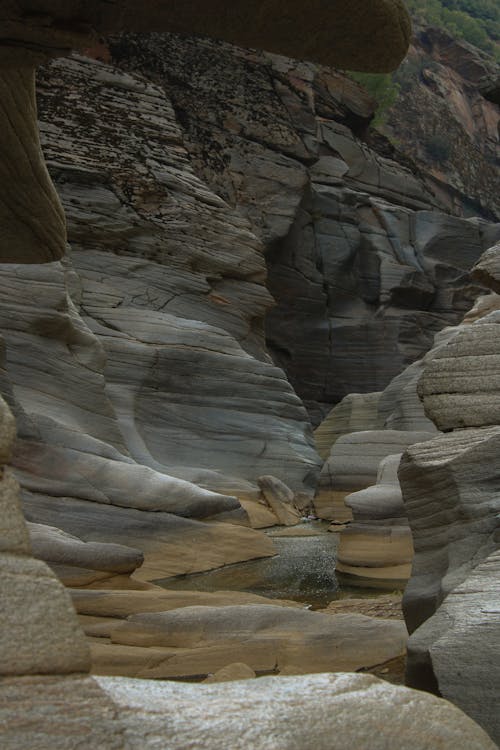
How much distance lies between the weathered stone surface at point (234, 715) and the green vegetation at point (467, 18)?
48469mm

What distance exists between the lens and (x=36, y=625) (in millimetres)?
2039

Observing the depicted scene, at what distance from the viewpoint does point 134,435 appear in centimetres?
1448

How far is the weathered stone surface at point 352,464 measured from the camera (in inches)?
544

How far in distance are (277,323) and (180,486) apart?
1625 cm

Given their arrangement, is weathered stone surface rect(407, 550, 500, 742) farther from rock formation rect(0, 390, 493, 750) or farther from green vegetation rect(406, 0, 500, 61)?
green vegetation rect(406, 0, 500, 61)

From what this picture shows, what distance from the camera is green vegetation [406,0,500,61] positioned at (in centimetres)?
4978

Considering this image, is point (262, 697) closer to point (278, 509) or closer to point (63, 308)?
point (63, 308)

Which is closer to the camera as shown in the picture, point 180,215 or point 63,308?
point 63,308

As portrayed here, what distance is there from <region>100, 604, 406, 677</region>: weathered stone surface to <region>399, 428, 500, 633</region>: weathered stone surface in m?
0.37

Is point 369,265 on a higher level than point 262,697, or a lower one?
lower

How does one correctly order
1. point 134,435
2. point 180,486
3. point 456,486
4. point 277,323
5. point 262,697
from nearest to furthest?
point 262,697, point 456,486, point 180,486, point 134,435, point 277,323

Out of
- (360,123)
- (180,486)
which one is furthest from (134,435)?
(360,123)

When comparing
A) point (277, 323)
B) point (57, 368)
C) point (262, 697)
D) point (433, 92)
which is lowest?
point (277, 323)

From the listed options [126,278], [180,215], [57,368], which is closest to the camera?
[57,368]
